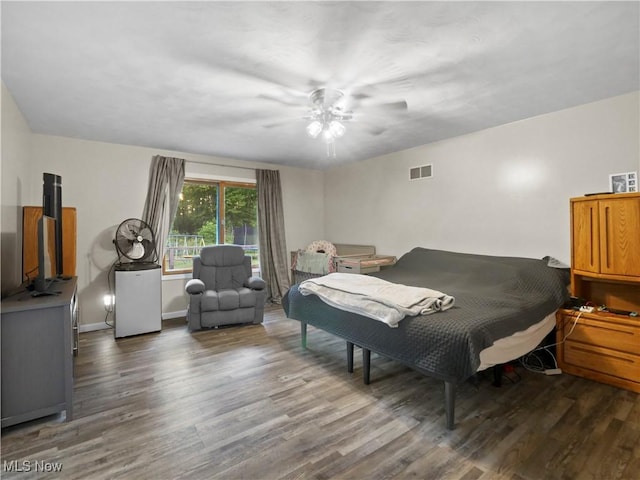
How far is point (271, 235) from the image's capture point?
17.0 ft

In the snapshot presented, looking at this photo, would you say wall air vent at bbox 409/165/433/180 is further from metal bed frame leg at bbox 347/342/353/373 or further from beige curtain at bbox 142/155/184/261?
beige curtain at bbox 142/155/184/261

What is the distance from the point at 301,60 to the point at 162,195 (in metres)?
3.07

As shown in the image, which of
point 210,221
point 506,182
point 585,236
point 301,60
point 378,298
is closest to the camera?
point 301,60

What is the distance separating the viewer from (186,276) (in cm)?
459

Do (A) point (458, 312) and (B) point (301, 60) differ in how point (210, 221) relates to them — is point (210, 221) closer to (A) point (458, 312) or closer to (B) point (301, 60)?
(B) point (301, 60)

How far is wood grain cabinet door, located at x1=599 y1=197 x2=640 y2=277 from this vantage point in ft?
7.83

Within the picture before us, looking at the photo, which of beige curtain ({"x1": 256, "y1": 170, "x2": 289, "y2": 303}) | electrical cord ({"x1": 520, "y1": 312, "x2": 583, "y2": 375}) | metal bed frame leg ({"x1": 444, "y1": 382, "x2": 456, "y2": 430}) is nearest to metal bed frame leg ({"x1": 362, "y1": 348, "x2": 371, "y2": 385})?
metal bed frame leg ({"x1": 444, "y1": 382, "x2": 456, "y2": 430})

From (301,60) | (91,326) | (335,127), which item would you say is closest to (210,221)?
(91,326)

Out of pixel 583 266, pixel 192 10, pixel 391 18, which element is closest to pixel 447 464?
pixel 583 266

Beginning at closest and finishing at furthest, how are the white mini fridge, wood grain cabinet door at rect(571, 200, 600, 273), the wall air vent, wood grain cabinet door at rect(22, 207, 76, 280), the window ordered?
wood grain cabinet door at rect(571, 200, 600, 273)
wood grain cabinet door at rect(22, 207, 76, 280)
the white mini fridge
the wall air vent
the window

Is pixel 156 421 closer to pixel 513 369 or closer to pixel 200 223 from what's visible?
pixel 513 369

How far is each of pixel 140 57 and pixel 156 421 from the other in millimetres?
2370

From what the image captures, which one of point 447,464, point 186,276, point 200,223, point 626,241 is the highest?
point 200,223

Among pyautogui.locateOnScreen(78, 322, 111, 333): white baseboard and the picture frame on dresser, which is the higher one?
the picture frame on dresser
